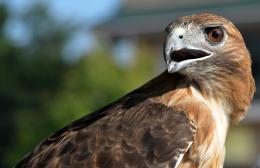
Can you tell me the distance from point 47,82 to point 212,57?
3655 centimetres

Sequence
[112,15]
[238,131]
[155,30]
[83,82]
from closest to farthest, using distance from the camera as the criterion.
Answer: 1. [83,82]
2. [238,131]
3. [155,30]
4. [112,15]

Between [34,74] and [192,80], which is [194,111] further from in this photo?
[34,74]

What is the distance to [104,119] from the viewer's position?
580 centimetres

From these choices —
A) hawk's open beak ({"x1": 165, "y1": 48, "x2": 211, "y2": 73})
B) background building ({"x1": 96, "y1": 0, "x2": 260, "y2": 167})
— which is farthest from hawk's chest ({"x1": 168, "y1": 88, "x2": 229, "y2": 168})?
background building ({"x1": 96, "y1": 0, "x2": 260, "y2": 167})

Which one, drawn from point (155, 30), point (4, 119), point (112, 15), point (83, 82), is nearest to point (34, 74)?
point (4, 119)

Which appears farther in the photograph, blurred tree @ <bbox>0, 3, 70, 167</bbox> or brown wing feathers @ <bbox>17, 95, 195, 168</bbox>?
blurred tree @ <bbox>0, 3, 70, 167</bbox>

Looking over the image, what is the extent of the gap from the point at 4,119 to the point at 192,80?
3574cm

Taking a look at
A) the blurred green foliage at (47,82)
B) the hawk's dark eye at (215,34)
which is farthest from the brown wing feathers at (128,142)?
the blurred green foliage at (47,82)

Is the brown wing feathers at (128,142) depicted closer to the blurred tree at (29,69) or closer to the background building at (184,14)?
the background building at (184,14)

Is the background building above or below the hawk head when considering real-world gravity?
below

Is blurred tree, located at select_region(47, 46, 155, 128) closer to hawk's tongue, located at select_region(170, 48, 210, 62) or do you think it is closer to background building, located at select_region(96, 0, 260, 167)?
background building, located at select_region(96, 0, 260, 167)

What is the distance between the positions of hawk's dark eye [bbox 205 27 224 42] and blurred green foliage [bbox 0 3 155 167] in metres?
15.7

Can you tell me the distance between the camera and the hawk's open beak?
5.46 metres

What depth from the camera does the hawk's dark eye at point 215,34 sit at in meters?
5.71
